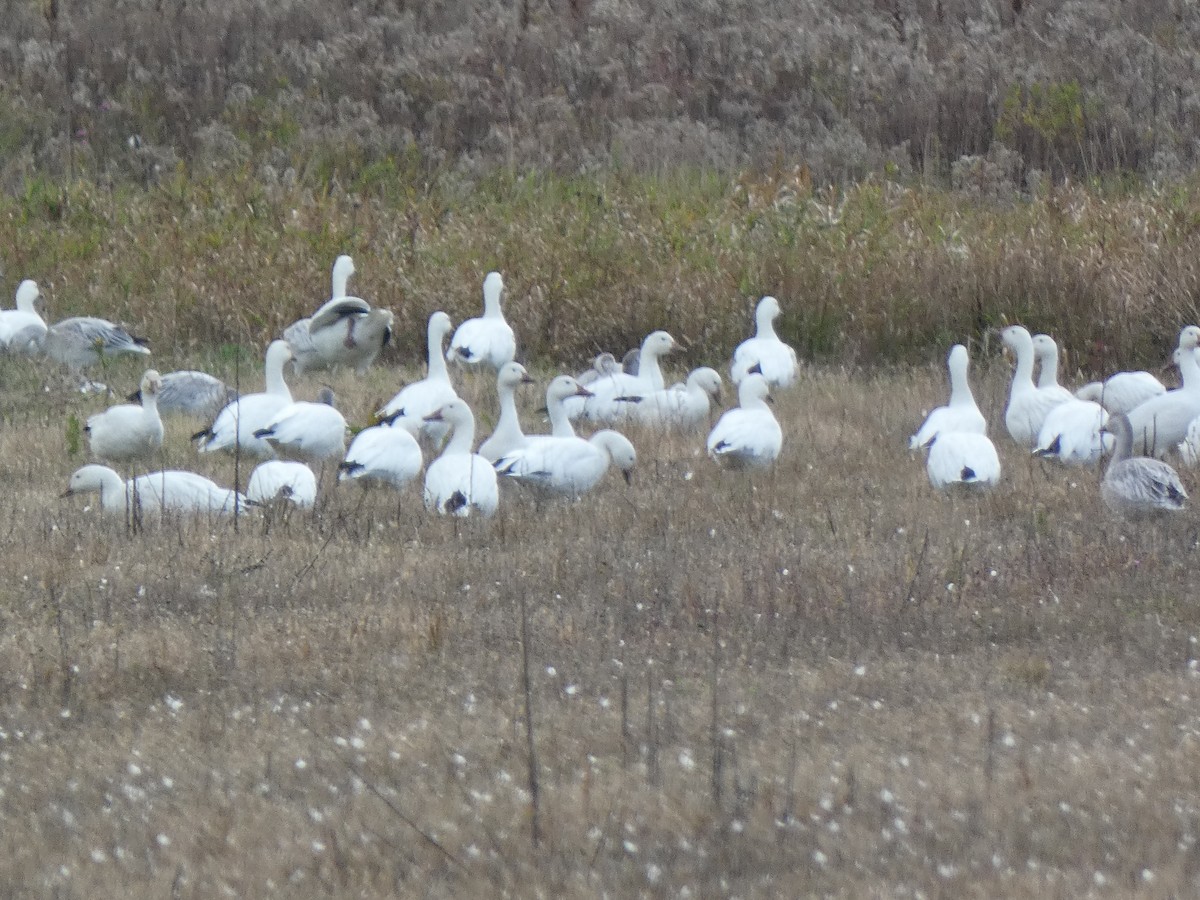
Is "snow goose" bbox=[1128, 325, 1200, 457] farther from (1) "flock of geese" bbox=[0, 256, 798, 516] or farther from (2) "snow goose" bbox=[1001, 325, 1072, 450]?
(1) "flock of geese" bbox=[0, 256, 798, 516]

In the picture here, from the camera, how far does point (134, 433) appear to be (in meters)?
11.1

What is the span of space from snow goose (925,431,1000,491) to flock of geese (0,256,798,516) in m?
1.11

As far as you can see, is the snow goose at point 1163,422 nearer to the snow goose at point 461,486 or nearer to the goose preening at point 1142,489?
the goose preening at point 1142,489

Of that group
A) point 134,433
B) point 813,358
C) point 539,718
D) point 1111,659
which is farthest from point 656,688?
point 813,358

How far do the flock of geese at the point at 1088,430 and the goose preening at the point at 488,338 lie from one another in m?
3.87

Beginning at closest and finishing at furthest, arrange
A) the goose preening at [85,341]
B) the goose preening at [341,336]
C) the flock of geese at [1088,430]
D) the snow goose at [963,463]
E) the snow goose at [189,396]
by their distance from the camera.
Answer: the flock of geese at [1088,430] < the snow goose at [963,463] < the snow goose at [189,396] < the goose preening at [341,336] < the goose preening at [85,341]

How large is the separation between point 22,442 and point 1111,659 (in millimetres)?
7499

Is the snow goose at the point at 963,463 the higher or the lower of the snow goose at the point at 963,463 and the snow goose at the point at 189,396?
the higher

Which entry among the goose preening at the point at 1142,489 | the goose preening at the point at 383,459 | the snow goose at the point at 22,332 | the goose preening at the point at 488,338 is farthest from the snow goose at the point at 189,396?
the goose preening at the point at 1142,489

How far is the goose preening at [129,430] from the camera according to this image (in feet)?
36.3

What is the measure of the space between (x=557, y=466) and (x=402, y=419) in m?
1.89

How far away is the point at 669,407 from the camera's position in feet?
41.2

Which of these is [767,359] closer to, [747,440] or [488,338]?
[488,338]

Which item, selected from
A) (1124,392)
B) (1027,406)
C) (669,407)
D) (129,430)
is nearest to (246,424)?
(129,430)
